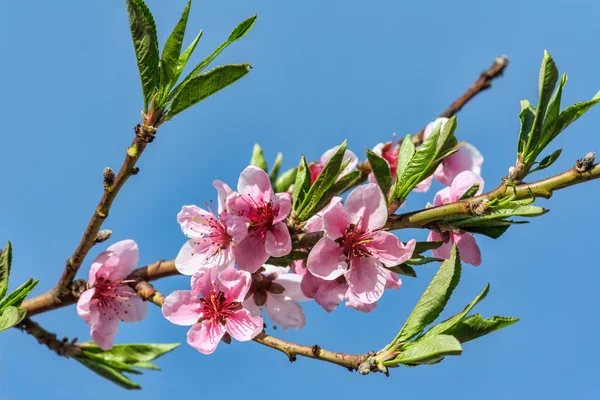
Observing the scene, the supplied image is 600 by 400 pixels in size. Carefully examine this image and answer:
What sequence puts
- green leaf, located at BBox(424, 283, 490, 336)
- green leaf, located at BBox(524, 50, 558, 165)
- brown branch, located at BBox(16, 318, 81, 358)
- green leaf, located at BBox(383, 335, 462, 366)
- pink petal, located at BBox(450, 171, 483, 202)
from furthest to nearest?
brown branch, located at BBox(16, 318, 81, 358) → pink petal, located at BBox(450, 171, 483, 202) → green leaf, located at BBox(524, 50, 558, 165) → green leaf, located at BBox(424, 283, 490, 336) → green leaf, located at BBox(383, 335, 462, 366)

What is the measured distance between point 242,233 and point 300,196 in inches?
10.9

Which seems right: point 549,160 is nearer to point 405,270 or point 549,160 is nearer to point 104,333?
point 405,270

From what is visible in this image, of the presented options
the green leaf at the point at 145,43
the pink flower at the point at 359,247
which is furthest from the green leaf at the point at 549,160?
the green leaf at the point at 145,43

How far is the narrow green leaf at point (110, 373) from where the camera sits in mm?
3020

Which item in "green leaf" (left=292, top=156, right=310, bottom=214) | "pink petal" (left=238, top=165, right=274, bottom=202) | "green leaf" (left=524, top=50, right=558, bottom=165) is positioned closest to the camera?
"green leaf" (left=524, top=50, right=558, bottom=165)

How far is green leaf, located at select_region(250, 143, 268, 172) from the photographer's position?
12.0ft

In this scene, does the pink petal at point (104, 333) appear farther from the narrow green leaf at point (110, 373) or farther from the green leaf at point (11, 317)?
the green leaf at point (11, 317)

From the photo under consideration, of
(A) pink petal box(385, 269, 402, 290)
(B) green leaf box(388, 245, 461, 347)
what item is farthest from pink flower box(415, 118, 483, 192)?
(B) green leaf box(388, 245, 461, 347)

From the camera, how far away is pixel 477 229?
236cm

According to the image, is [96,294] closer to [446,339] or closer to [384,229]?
[384,229]

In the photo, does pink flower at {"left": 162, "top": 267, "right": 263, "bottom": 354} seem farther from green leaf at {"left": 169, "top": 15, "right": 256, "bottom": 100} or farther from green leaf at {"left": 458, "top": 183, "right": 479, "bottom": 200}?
green leaf at {"left": 458, "top": 183, "right": 479, "bottom": 200}

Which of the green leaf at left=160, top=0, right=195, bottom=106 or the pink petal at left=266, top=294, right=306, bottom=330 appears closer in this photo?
the green leaf at left=160, top=0, right=195, bottom=106

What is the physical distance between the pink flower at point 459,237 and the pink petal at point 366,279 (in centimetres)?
32

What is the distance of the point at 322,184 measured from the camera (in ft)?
8.06
